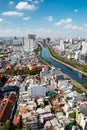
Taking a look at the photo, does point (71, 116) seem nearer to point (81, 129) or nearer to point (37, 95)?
point (81, 129)

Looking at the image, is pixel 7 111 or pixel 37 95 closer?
Result: pixel 7 111

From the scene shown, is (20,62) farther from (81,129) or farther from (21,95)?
(81,129)

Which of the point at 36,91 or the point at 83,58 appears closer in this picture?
the point at 36,91

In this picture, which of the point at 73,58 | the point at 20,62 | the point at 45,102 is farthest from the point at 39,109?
the point at 73,58

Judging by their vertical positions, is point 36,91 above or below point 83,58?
below

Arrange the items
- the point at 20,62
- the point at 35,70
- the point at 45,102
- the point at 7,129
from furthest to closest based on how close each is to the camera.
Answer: the point at 20,62, the point at 35,70, the point at 45,102, the point at 7,129

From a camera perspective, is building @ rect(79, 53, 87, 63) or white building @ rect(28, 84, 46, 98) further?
building @ rect(79, 53, 87, 63)

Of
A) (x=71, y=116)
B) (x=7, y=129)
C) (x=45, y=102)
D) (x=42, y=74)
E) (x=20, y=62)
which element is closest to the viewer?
(x=7, y=129)

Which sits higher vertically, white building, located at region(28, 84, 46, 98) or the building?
the building

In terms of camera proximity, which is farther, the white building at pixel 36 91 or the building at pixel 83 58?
the building at pixel 83 58

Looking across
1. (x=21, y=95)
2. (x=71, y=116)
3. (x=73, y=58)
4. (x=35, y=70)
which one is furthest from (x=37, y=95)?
(x=73, y=58)
